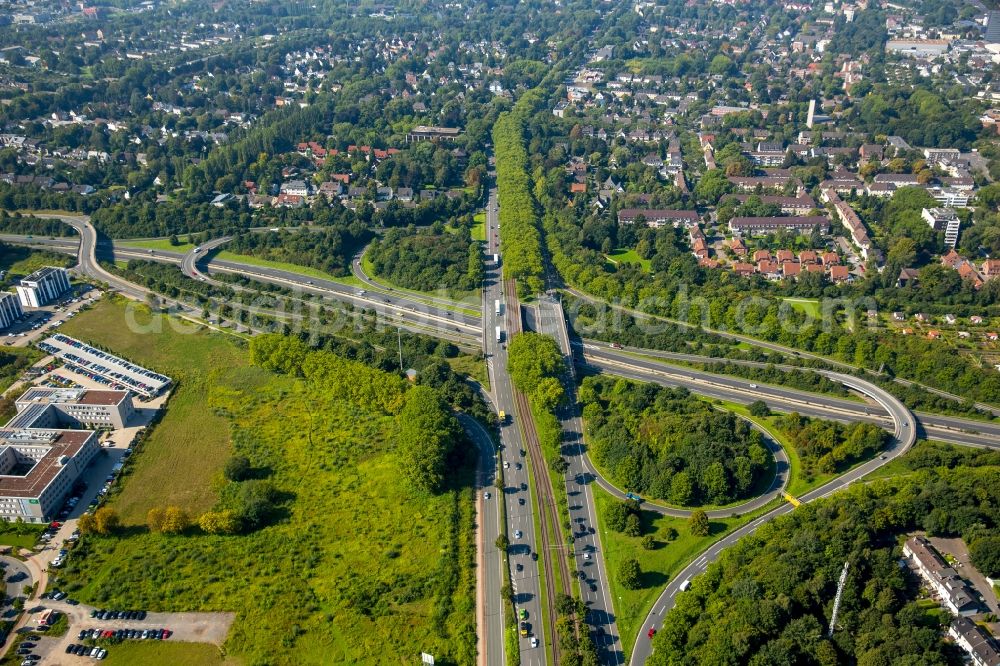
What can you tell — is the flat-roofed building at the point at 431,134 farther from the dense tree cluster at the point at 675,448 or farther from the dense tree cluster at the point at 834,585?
the dense tree cluster at the point at 834,585

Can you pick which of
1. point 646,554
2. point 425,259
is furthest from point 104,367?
point 646,554

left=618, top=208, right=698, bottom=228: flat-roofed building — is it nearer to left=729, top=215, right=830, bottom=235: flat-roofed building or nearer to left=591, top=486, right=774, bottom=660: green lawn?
left=729, top=215, right=830, bottom=235: flat-roofed building

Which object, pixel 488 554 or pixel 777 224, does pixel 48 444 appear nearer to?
pixel 488 554

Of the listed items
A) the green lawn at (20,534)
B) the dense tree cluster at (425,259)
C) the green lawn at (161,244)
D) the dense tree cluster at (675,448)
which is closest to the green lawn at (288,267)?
the dense tree cluster at (425,259)

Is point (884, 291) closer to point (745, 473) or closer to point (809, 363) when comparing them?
point (809, 363)

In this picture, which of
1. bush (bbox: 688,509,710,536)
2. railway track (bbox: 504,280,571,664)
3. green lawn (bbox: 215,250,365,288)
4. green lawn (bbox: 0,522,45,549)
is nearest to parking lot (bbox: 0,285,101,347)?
green lawn (bbox: 215,250,365,288)

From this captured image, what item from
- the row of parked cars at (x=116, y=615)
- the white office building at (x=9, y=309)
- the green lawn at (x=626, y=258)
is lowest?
the row of parked cars at (x=116, y=615)

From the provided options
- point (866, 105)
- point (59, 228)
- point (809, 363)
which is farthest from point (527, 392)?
point (866, 105)
